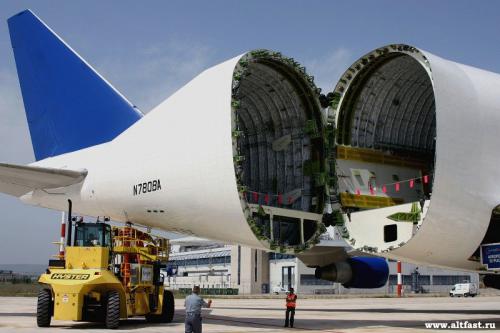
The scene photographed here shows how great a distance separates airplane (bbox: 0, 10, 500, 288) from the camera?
15.2 metres

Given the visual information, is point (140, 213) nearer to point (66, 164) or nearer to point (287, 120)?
point (66, 164)

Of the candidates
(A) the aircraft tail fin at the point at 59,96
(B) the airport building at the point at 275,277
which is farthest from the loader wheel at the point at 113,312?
(B) the airport building at the point at 275,277

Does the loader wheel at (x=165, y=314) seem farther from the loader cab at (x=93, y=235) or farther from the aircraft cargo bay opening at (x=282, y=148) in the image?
the aircraft cargo bay opening at (x=282, y=148)

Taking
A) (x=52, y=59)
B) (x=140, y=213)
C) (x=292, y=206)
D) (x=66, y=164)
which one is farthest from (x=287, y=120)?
(x=52, y=59)

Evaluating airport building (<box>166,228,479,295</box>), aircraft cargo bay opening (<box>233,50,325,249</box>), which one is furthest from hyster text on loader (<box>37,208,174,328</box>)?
airport building (<box>166,228,479,295</box>)

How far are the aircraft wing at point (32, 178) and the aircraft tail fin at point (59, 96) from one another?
165cm

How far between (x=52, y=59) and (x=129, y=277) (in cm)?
945

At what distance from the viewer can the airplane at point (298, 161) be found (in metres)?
15.2

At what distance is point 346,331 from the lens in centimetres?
1633

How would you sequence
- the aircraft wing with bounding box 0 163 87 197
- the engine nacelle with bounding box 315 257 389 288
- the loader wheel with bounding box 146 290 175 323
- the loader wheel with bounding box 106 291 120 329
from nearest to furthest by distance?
the loader wheel with bounding box 106 291 120 329, the aircraft wing with bounding box 0 163 87 197, the loader wheel with bounding box 146 290 175 323, the engine nacelle with bounding box 315 257 389 288

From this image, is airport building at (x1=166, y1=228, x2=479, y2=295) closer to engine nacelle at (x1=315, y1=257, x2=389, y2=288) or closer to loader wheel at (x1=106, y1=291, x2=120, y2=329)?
engine nacelle at (x1=315, y1=257, x2=389, y2=288)

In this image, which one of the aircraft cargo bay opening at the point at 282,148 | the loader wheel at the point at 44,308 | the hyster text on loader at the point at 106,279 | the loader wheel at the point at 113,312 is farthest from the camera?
the aircraft cargo bay opening at the point at 282,148

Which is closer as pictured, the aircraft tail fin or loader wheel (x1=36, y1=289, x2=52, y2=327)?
loader wheel (x1=36, y1=289, x2=52, y2=327)

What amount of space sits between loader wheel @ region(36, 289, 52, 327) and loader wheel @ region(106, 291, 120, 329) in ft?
6.31
